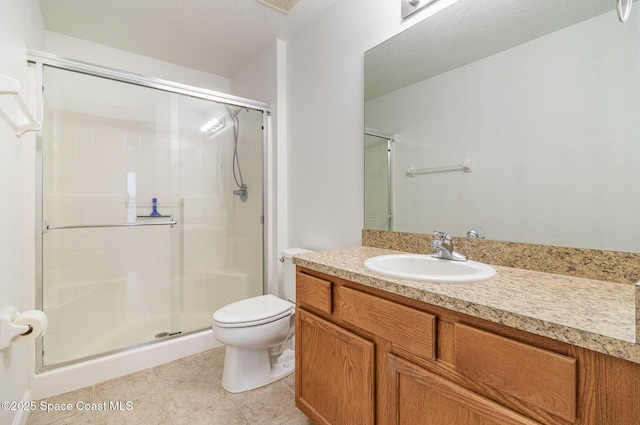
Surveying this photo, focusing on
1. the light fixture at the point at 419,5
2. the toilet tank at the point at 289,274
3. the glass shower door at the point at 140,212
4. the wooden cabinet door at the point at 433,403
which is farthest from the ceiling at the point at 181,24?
the wooden cabinet door at the point at 433,403

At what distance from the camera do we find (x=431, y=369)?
0.84 metres

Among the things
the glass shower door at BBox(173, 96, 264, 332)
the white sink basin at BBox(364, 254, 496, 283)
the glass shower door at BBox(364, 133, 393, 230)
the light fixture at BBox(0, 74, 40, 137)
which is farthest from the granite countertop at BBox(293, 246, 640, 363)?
the glass shower door at BBox(173, 96, 264, 332)

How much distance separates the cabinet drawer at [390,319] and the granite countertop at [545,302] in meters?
0.05

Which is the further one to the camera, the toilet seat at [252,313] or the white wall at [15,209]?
the toilet seat at [252,313]

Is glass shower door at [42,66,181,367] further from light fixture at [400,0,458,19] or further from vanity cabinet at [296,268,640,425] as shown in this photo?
light fixture at [400,0,458,19]

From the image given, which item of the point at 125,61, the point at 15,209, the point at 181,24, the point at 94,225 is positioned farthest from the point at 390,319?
the point at 125,61

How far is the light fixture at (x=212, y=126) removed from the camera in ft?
8.06

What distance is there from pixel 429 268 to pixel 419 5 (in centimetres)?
130

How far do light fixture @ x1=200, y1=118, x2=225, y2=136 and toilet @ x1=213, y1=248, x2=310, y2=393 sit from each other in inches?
59.1

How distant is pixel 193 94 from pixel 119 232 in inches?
49.5

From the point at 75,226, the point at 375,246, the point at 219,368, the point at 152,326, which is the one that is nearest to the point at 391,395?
the point at 375,246

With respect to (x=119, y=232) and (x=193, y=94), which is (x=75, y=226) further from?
(x=193, y=94)

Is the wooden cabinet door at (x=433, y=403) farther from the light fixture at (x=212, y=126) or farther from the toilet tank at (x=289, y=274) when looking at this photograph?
the light fixture at (x=212, y=126)

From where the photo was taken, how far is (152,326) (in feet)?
7.25
